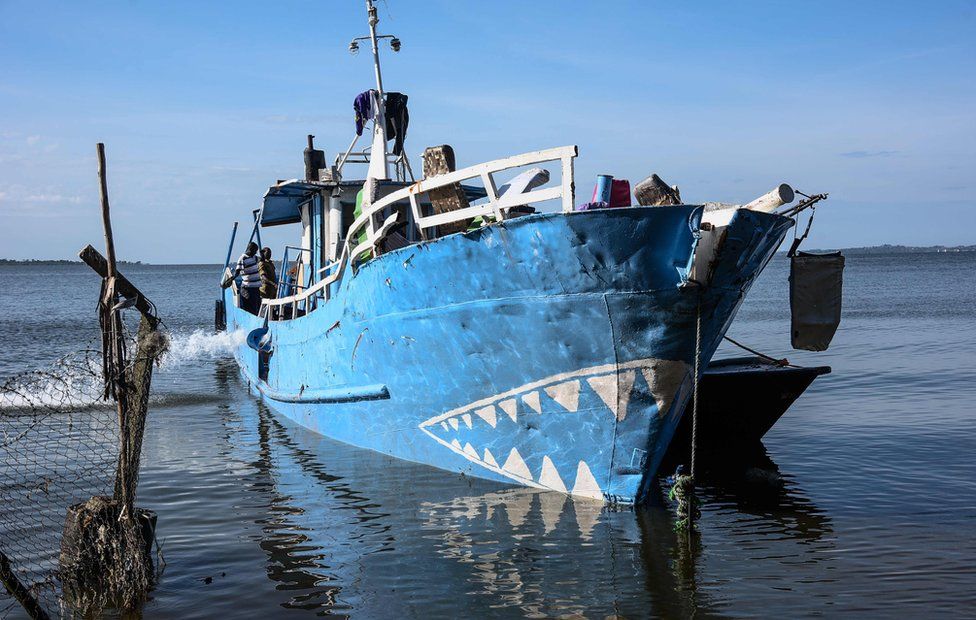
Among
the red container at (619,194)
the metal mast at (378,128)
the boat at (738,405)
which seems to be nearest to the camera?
the red container at (619,194)

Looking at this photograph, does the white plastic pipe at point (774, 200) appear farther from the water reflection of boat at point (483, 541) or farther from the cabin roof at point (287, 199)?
the cabin roof at point (287, 199)

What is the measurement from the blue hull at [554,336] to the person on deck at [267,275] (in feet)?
21.2

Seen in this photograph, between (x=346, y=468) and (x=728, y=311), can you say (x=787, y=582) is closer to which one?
(x=728, y=311)

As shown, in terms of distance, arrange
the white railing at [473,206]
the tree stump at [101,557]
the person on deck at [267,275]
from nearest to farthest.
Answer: the tree stump at [101,557] → the white railing at [473,206] → the person on deck at [267,275]

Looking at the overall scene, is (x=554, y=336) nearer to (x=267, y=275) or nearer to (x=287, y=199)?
(x=287, y=199)

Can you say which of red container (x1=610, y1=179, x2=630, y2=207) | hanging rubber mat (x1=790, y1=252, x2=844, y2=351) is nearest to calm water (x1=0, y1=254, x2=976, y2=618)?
hanging rubber mat (x1=790, y1=252, x2=844, y2=351)

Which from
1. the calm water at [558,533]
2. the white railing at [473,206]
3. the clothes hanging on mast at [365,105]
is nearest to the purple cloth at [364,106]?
the clothes hanging on mast at [365,105]

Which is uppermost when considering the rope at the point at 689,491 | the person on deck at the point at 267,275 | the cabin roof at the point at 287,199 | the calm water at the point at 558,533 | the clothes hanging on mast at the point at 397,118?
the clothes hanging on mast at the point at 397,118

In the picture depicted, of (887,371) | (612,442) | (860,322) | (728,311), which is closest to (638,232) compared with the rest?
(728,311)

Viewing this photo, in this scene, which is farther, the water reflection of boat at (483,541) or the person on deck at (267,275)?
the person on deck at (267,275)

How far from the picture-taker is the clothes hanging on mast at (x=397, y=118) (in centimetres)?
1310

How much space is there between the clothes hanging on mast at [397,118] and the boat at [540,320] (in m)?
3.35

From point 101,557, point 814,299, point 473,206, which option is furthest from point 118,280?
point 814,299

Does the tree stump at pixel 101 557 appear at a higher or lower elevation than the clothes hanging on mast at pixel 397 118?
lower
